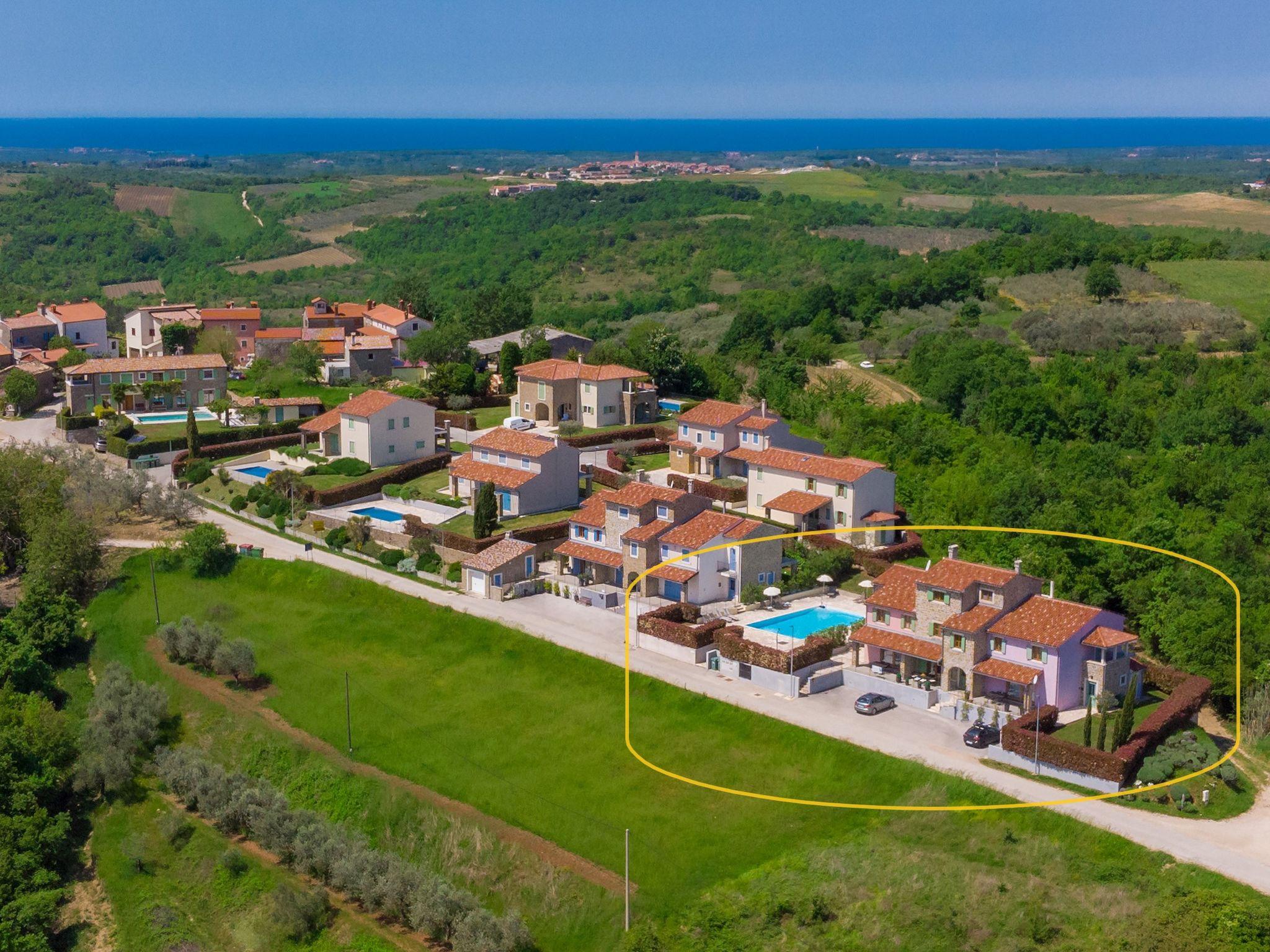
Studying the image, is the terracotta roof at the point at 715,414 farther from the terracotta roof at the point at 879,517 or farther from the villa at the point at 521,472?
the terracotta roof at the point at 879,517

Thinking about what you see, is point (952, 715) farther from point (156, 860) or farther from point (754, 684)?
point (156, 860)

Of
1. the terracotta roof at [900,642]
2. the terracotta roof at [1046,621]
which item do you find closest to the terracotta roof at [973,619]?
the terracotta roof at [1046,621]

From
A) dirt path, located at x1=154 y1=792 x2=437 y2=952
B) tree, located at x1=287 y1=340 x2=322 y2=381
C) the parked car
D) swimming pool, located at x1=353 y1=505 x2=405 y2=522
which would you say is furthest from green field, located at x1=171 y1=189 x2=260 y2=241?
the parked car

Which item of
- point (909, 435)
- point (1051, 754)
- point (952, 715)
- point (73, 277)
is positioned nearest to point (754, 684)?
point (952, 715)

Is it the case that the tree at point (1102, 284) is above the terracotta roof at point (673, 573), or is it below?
above

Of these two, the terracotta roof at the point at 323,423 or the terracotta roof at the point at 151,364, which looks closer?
the terracotta roof at the point at 323,423

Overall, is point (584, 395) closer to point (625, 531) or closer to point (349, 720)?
point (625, 531)

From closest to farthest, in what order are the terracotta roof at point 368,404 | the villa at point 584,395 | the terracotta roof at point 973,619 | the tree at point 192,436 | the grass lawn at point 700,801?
the grass lawn at point 700,801, the terracotta roof at point 973,619, the terracotta roof at point 368,404, the tree at point 192,436, the villa at point 584,395
